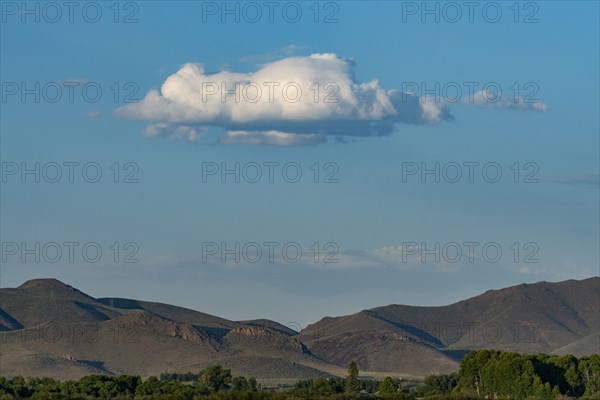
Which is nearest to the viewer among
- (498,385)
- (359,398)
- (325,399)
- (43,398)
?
(325,399)

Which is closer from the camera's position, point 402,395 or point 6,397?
point 402,395

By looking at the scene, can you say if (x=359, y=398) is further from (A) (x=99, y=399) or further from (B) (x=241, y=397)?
(A) (x=99, y=399)

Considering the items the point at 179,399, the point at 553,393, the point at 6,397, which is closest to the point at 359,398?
the point at 179,399

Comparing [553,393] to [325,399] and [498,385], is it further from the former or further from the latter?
[325,399]

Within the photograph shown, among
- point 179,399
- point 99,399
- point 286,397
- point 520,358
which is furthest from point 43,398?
point 520,358

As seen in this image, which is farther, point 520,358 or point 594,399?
point 520,358

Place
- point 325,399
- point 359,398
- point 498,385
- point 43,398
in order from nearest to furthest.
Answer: point 325,399, point 359,398, point 43,398, point 498,385

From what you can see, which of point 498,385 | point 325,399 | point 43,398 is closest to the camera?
point 325,399

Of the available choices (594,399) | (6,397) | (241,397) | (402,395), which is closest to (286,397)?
(241,397)
